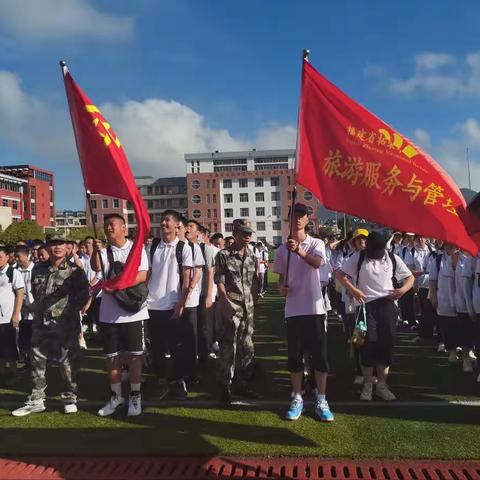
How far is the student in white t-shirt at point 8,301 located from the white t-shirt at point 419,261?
7.31 metres

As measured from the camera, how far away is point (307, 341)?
4.99 m

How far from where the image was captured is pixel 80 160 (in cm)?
508

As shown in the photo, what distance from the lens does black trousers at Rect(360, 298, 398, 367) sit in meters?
5.43

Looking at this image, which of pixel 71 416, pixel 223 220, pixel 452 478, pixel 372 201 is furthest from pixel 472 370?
pixel 223 220

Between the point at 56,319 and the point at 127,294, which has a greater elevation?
the point at 127,294

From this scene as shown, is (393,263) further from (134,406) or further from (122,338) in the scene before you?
(134,406)

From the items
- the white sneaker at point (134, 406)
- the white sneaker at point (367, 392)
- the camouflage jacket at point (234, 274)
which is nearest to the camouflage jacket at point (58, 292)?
the white sneaker at point (134, 406)

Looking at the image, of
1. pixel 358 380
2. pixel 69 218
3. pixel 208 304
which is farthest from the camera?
pixel 69 218

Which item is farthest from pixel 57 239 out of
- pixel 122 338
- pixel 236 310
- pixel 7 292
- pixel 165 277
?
pixel 236 310

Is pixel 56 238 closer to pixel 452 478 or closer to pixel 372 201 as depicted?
pixel 372 201

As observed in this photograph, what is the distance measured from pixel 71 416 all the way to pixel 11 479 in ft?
4.43

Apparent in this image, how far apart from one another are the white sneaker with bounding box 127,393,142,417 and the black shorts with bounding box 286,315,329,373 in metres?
1.69

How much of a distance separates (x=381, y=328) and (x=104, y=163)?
11.5ft

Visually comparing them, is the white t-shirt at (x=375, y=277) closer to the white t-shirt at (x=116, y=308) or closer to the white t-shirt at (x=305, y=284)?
the white t-shirt at (x=305, y=284)
